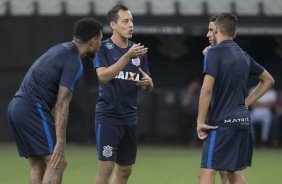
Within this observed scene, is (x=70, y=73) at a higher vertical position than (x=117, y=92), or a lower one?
higher

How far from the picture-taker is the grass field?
42.0 feet

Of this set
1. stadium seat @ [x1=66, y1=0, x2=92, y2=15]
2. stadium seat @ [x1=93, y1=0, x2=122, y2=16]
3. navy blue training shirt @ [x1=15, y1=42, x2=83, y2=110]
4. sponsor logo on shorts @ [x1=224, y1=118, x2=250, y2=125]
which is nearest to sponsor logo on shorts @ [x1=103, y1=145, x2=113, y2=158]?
navy blue training shirt @ [x1=15, y1=42, x2=83, y2=110]

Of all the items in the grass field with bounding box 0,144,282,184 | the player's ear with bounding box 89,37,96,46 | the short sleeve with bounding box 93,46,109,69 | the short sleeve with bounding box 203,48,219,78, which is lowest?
the grass field with bounding box 0,144,282,184

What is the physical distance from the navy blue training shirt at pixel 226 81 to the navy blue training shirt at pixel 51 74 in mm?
1295

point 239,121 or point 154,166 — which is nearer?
point 239,121

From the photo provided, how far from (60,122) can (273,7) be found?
1300 cm

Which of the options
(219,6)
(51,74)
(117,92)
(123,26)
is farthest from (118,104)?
(219,6)

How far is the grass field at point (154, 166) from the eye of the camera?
12.8 metres

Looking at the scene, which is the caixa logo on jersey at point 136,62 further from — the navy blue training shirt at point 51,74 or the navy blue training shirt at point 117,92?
the navy blue training shirt at point 51,74

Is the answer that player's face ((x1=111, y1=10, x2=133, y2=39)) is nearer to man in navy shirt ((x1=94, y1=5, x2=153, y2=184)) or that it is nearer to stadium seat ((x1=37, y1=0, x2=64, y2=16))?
man in navy shirt ((x1=94, y1=5, x2=153, y2=184))

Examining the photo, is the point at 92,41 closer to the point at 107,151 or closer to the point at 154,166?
the point at 107,151

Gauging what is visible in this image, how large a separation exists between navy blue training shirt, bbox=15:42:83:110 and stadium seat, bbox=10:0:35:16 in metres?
11.3

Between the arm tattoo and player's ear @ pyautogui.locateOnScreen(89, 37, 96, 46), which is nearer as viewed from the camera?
the arm tattoo

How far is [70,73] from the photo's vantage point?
846 centimetres
